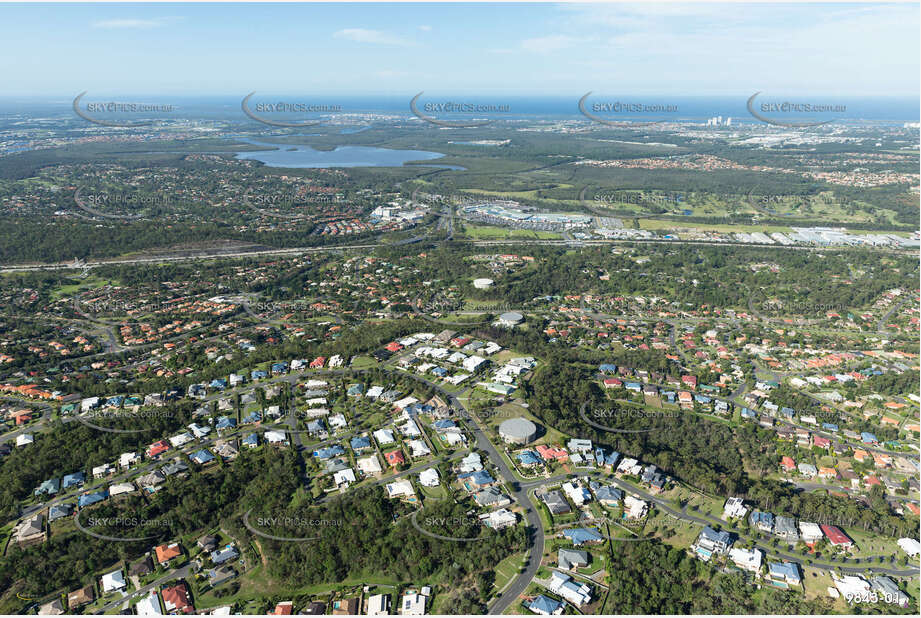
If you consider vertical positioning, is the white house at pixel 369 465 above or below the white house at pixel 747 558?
above

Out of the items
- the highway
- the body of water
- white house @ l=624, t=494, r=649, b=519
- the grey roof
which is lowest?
the grey roof

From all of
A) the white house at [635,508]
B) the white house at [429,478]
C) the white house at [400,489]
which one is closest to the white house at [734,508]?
the white house at [635,508]

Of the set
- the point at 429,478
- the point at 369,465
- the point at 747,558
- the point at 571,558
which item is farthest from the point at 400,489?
the point at 747,558

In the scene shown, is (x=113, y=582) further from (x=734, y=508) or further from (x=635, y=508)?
(x=734, y=508)

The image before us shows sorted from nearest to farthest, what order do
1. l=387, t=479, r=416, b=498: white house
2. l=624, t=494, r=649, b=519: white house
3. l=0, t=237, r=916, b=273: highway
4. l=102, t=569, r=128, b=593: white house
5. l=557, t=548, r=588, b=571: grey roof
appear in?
l=102, t=569, r=128, b=593: white house < l=557, t=548, r=588, b=571: grey roof < l=624, t=494, r=649, b=519: white house < l=387, t=479, r=416, b=498: white house < l=0, t=237, r=916, b=273: highway

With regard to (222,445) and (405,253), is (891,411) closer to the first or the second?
(222,445)

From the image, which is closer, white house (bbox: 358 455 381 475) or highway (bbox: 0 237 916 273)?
white house (bbox: 358 455 381 475)

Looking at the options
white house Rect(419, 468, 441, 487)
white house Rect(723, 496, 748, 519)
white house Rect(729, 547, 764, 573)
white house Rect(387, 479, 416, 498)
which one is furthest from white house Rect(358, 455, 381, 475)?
white house Rect(723, 496, 748, 519)

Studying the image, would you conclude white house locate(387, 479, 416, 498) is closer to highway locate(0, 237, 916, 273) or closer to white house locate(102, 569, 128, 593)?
white house locate(102, 569, 128, 593)

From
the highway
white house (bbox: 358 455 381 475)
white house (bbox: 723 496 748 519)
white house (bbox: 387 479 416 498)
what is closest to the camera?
white house (bbox: 723 496 748 519)

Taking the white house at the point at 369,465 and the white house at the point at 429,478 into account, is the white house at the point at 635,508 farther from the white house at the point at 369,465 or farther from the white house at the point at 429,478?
the white house at the point at 369,465

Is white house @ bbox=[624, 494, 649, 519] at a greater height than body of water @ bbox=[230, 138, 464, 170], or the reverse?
body of water @ bbox=[230, 138, 464, 170]

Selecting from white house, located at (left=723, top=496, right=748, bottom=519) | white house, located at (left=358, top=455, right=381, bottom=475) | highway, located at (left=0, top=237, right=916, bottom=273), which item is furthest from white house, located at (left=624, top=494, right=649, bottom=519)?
highway, located at (left=0, top=237, right=916, bottom=273)
